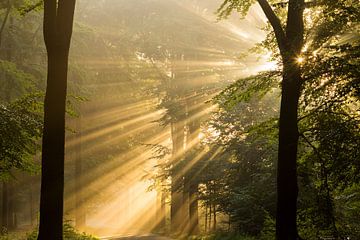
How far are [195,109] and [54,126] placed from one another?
18.8 m

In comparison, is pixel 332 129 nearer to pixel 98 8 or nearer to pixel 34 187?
pixel 98 8

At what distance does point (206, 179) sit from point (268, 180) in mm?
5032

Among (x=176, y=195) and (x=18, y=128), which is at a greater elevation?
(x=18, y=128)

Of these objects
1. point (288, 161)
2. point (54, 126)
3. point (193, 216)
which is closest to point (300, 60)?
point (288, 161)

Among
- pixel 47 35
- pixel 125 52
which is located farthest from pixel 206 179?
pixel 47 35

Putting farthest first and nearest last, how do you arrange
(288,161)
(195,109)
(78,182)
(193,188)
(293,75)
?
(78,182) < (195,109) < (193,188) < (288,161) < (293,75)

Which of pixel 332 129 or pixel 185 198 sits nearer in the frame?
pixel 332 129

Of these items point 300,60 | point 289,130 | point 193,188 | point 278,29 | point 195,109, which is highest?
point 278,29

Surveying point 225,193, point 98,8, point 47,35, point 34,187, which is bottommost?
point 34,187

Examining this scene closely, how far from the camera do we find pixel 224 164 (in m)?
19.9

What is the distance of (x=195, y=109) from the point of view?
27172mm

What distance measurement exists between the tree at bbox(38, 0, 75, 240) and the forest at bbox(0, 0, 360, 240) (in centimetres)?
2

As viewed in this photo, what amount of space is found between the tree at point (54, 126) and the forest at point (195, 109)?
0.02m

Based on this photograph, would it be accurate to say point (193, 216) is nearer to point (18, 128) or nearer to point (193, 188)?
point (193, 188)
